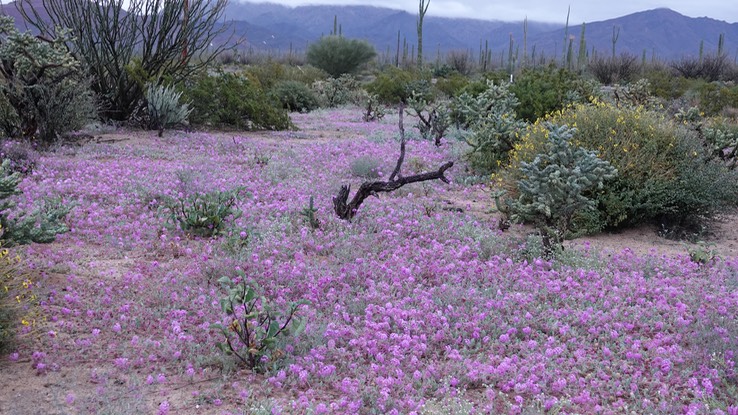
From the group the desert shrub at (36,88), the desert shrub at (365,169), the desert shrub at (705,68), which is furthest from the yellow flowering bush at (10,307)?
the desert shrub at (705,68)

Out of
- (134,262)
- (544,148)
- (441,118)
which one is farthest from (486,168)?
(134,262)

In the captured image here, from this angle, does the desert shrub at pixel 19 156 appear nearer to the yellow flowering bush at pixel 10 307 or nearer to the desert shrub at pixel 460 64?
the yellow flowering bush at pixel 10 307

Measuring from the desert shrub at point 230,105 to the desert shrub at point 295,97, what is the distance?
6.40 meters

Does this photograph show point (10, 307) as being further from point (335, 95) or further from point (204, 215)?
point (335, 95)

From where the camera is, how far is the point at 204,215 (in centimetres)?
649

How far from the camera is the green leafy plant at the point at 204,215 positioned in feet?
21.0

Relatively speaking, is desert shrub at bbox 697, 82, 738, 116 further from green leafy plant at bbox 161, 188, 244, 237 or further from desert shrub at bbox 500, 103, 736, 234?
green leafy plant at bbox 161, 188, 244, 237

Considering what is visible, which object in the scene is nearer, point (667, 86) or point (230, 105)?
point (230, 105)

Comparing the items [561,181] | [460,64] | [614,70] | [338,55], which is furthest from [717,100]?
[460,64]

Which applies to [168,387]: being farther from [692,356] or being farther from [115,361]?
[692,356]

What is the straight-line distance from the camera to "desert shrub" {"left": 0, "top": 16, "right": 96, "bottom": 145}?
1023 centimetres

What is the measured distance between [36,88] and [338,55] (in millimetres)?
28907

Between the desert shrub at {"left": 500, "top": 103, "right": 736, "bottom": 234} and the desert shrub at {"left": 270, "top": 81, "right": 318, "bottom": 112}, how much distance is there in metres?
14.9

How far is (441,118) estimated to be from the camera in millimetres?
13109
